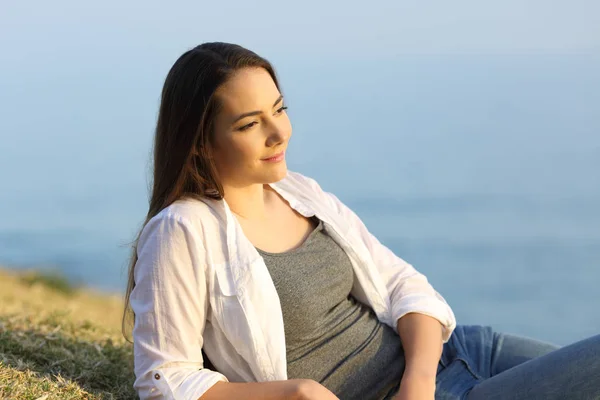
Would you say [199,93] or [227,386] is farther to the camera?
[199,93]

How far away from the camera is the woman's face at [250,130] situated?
107 inches

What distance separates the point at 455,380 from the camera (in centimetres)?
297

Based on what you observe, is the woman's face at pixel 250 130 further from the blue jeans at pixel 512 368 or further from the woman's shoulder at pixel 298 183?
the blue jeans at pixel 512 368

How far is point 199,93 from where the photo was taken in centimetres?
271

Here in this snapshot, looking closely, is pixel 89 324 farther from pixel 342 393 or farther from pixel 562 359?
pixel 562 359

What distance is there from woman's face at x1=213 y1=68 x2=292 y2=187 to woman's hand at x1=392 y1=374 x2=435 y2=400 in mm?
785

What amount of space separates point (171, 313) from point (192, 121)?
2.06ft

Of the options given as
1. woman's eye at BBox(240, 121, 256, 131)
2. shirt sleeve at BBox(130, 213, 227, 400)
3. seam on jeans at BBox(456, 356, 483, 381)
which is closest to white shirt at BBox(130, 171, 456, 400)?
shirt sleeve at BBox(130, 213, 227, 400)

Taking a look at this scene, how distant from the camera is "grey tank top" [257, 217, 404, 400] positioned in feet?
9.01

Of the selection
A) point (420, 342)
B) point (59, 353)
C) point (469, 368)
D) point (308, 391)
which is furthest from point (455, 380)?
point (59, 353)

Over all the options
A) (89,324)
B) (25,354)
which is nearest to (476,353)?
(25,354)

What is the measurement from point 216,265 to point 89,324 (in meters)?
1.87

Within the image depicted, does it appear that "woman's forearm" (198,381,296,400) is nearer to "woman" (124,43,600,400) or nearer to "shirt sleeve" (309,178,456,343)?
"woman" (124,43,600,400)

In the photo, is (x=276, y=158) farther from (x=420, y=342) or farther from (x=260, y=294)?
(x=420, y=342)
